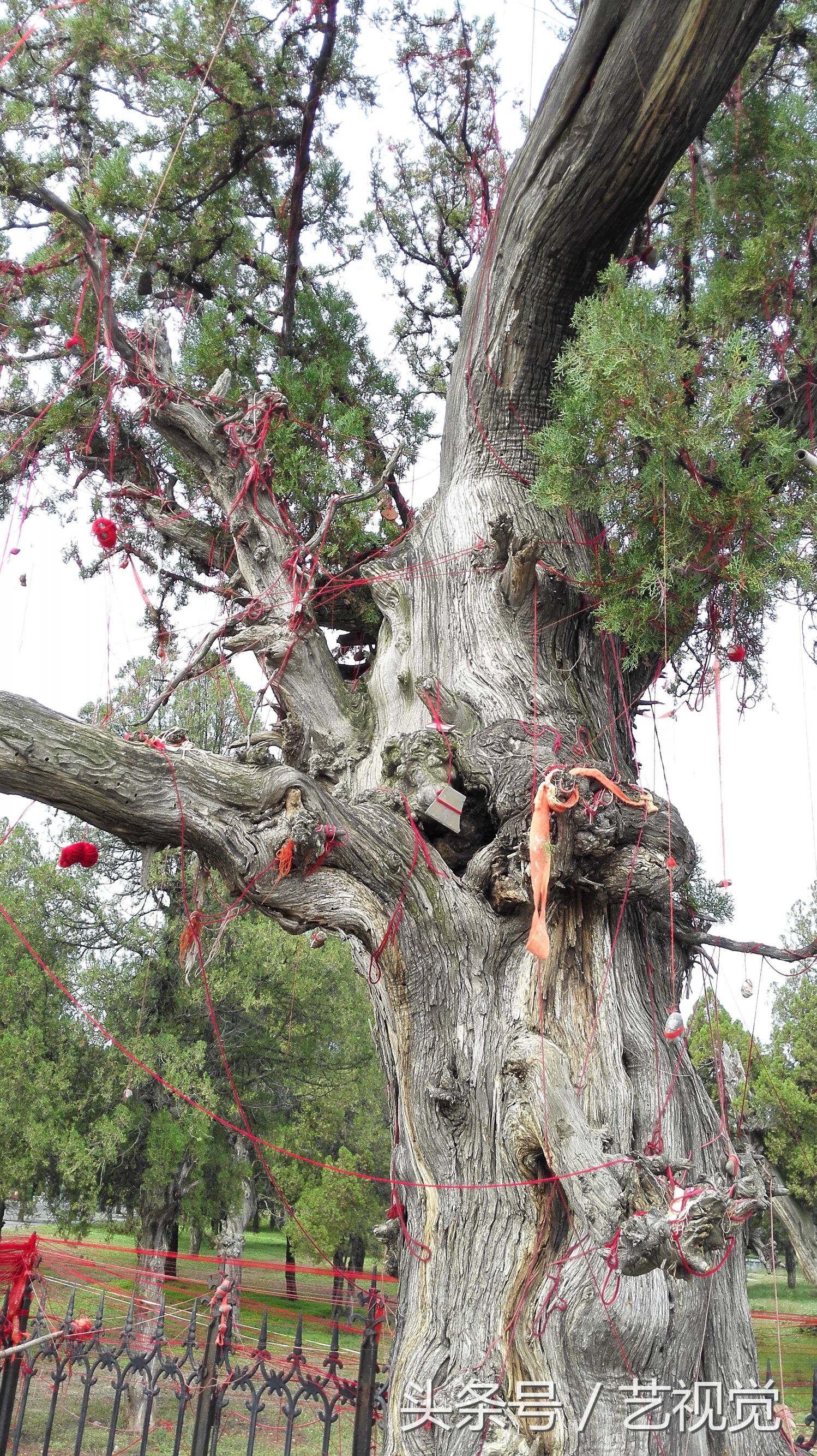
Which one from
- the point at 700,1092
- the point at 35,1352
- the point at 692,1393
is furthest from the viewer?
the point at 35,1352

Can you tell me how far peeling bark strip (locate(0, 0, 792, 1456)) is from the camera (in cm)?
258

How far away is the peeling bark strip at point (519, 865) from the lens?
2576mm

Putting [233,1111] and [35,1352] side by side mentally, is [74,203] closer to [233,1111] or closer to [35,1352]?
[35,1352]

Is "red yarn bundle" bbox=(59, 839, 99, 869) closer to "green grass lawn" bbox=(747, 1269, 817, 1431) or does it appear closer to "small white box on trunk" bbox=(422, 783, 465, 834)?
"small white box on trunk" bbox=(422, 783, 465, 834)

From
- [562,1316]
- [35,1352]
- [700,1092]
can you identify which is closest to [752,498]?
[700,1092]

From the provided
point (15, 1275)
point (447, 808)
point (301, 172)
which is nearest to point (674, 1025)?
point (447, 808)

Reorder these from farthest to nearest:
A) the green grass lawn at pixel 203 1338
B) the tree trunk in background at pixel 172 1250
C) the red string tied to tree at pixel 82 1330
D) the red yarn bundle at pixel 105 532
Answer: the tree trunk in background at pixel 172 1250
the green grass lawn at pixel 203 1338
the red yarn bundle at pixel 105 532
the red string tied to tree at pixel 82 1330

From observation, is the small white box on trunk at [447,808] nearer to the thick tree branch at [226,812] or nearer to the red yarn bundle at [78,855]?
the thick tree branch at [226,812]

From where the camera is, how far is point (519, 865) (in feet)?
10.2

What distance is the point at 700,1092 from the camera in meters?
3.30

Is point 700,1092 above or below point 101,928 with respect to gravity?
below

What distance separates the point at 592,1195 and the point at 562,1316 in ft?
1.23

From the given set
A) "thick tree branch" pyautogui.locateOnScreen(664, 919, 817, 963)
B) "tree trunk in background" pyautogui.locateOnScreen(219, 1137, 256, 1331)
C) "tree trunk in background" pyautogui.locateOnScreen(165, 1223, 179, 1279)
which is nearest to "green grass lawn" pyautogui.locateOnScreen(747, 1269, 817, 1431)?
"thick tree branch" pyautogui.locateOnScreen(664, 919, 817, 963)

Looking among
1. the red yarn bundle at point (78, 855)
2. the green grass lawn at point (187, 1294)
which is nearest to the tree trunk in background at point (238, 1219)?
the green grass lawn at point (187, 1294)
